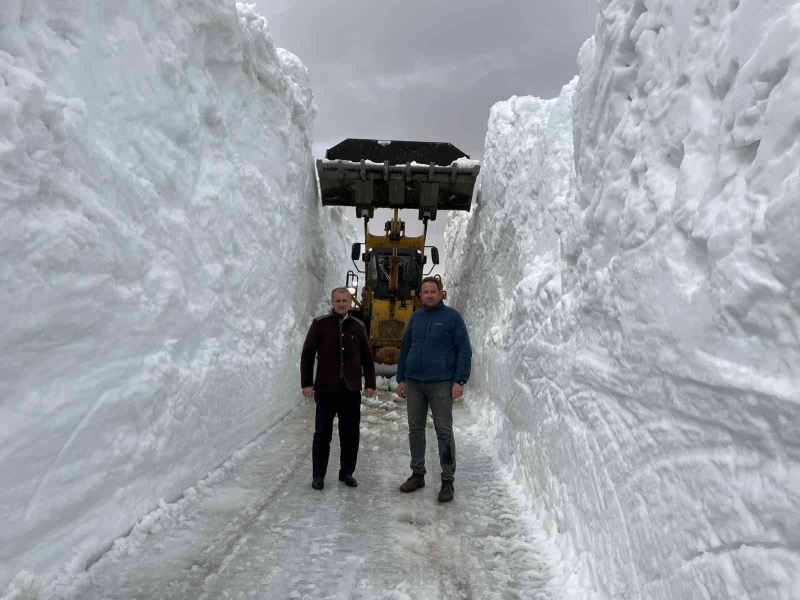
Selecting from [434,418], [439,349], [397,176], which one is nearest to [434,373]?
[439,349]

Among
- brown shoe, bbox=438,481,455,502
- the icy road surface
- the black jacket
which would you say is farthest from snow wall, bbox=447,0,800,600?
the black jacket

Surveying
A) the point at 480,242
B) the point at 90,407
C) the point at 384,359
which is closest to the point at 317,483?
the point at 90,407

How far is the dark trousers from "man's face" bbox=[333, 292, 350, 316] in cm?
72

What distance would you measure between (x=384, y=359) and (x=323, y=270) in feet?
9.78

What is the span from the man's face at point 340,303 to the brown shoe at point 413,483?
1556mm

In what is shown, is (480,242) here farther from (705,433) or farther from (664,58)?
(705,433)

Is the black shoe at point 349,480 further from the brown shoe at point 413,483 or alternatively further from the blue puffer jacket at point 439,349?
the blue puffer jacket at point 439,349

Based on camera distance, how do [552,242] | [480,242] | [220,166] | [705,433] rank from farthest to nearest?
1. [480,242]
2. [552,242]
3. [220,166]
4. [705,433]

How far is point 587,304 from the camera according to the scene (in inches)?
133

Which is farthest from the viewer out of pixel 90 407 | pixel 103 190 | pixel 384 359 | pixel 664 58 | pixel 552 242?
pixel 384 359

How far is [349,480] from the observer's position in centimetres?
459

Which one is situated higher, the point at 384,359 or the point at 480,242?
the point at 480,242

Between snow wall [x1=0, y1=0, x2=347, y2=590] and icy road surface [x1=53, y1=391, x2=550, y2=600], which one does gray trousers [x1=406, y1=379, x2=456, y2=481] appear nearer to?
icy road surface [x1=53, y1=391, x2=550, y2=600]

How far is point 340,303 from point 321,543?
204cm
